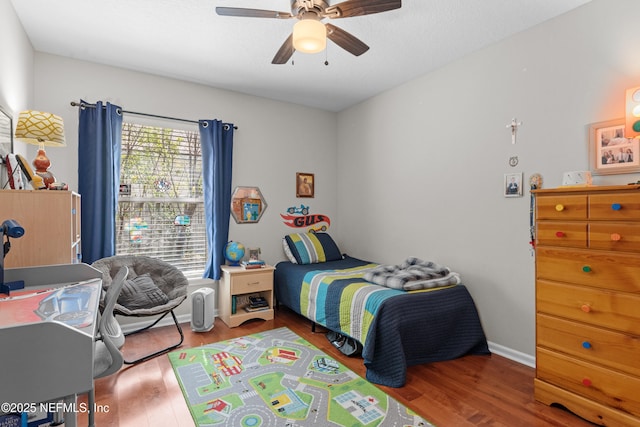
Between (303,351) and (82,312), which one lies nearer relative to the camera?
(82,312)

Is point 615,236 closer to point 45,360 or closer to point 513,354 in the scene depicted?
point 513,354

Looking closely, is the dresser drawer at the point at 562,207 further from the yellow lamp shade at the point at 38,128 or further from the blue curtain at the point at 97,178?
the blue curtain at the point at 97,178

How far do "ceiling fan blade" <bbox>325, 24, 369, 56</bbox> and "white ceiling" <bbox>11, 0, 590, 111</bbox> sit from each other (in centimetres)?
29

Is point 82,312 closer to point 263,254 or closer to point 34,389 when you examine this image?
point 34,389

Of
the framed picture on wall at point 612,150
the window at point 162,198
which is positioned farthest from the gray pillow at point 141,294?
the framed picture on wall at point 612,150

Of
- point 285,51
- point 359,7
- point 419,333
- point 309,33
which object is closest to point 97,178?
point 285,51

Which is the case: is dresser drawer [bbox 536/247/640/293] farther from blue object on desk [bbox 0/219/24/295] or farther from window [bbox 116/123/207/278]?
window [bbox 116/123/207/278]

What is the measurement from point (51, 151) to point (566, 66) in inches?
165

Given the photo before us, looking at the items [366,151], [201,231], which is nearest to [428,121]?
[366,151]

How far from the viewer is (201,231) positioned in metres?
3.73

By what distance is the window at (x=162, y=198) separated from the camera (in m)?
3.35

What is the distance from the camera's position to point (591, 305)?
72.3 inches

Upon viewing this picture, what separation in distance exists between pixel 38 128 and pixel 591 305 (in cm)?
348

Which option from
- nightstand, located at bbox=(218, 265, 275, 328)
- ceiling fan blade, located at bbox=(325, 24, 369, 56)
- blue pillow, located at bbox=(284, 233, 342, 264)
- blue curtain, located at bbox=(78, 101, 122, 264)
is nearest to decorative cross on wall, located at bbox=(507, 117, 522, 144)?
ceiling fan blade, located at bbox=(325, 24, 369, 56)
